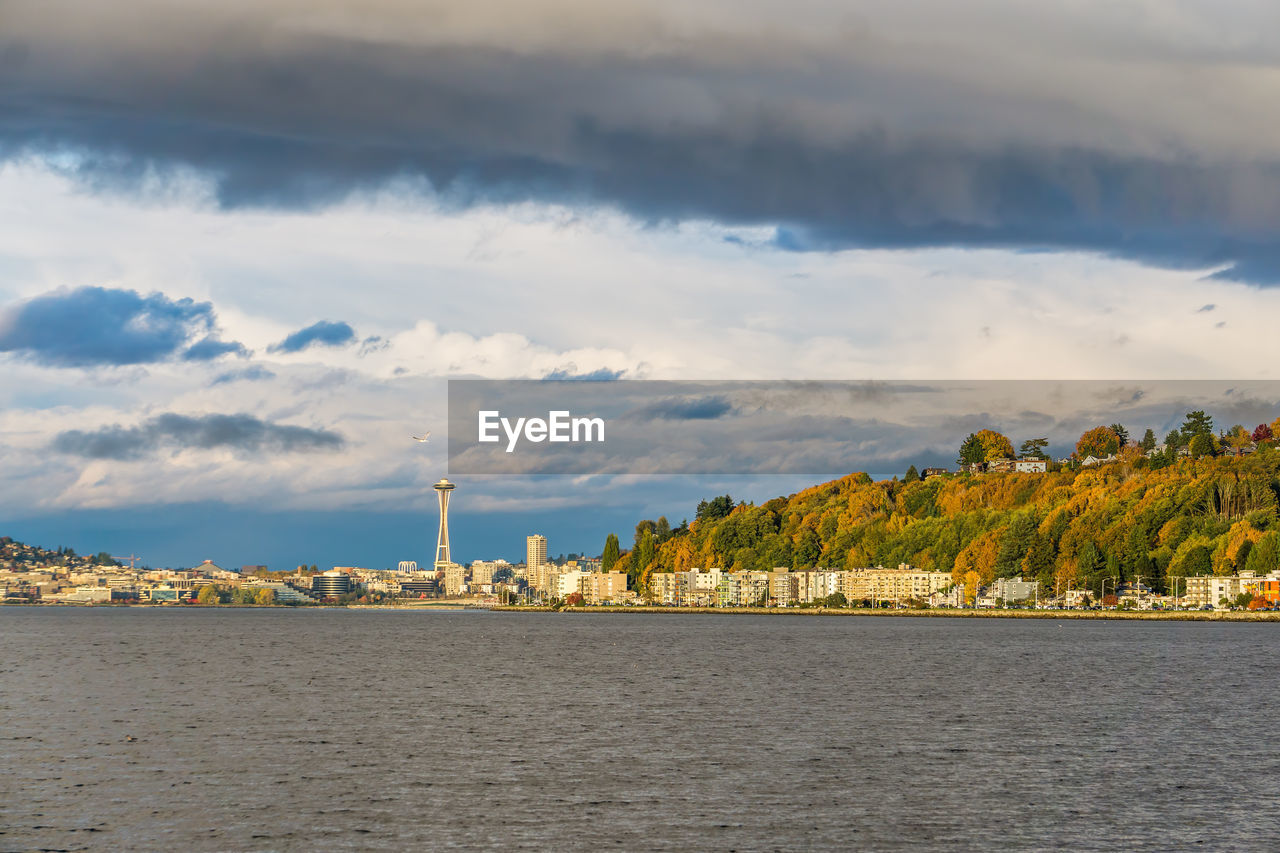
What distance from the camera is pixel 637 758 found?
50969mm

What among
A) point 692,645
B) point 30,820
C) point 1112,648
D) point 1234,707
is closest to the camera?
point 30,820

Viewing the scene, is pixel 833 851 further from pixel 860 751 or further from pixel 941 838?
pixel 860 751

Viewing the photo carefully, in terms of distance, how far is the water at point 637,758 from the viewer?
1446 inches

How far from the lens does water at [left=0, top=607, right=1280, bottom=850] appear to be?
36.7 metres

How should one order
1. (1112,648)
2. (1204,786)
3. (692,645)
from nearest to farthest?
(1204,786) → (1112,648) → (692,645)

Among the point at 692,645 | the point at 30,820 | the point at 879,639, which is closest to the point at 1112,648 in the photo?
the point at 879,639

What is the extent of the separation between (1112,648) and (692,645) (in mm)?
50051

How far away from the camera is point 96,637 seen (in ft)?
607

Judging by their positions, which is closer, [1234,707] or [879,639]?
[1234,707]

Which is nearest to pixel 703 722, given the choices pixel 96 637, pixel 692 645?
pixel 692 645

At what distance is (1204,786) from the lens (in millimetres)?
45125

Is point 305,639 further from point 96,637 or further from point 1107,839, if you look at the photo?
point 1107,839

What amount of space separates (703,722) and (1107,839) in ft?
97.6

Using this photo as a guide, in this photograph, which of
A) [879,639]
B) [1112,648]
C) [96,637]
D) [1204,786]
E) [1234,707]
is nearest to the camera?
[1204,786]
